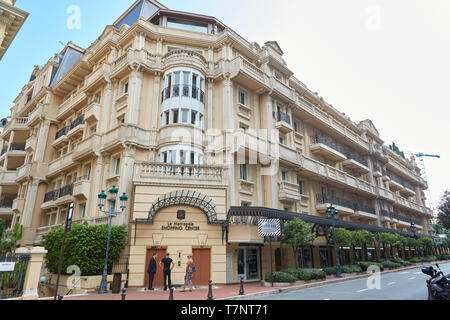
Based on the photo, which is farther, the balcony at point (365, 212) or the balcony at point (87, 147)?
the balcony at point (365, 212)

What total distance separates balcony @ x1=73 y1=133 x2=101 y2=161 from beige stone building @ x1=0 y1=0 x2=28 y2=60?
7.55 m

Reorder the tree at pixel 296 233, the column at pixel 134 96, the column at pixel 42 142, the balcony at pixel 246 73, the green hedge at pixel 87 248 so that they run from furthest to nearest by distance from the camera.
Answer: the column at pixel 42 142, the balcony at pixel 246 73, the column at pixel 134 96, the tree at pixel 296 233, the green hedge at pixel 87 248

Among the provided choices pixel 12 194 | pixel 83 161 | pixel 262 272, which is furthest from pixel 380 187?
pixel 12 194

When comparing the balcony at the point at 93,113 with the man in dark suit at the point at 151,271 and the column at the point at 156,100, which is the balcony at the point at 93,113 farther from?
the man in dark suit at the point at 151,271

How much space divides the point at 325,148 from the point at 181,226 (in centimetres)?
1873

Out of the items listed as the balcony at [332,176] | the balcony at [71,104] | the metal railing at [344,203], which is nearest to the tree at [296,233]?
the balcony at [332,176]

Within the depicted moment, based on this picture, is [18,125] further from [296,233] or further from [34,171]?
[296,233]

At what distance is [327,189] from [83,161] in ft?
76.4

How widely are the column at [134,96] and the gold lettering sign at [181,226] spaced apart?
306 inches

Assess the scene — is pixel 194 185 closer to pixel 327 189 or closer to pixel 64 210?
pixel 64 210

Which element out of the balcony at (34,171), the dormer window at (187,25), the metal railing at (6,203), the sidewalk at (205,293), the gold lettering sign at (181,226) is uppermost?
the dormer window at (187,25)

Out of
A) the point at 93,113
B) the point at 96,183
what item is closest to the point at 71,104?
the point at 93,113

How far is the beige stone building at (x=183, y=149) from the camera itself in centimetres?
1673

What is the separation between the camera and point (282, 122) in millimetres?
24688
